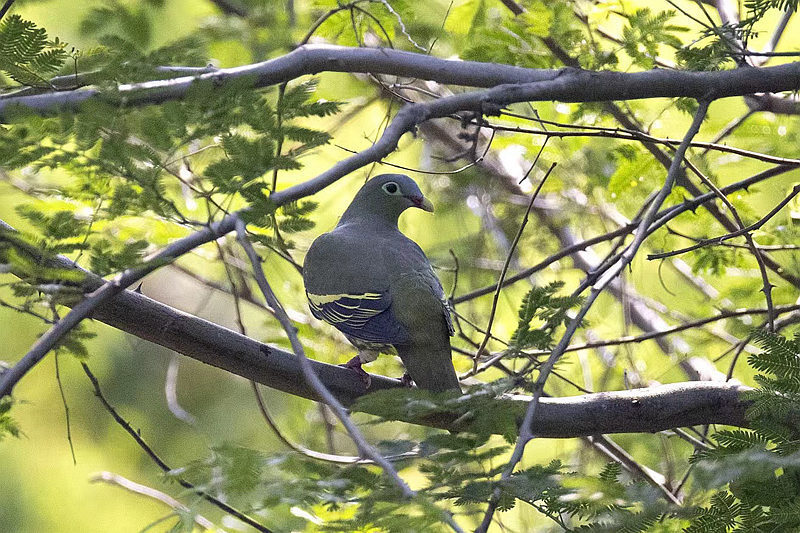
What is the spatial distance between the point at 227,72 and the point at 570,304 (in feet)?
3.92

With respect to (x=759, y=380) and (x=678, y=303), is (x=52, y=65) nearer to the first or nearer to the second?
(x=759, y=380)

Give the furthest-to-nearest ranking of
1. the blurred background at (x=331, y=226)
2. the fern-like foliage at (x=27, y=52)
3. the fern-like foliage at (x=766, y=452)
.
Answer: the blurred background at (x=331, y=226)
the fern-like foliage at (x=27, y=52)
the fern-like foliage at (x=766, y=452)

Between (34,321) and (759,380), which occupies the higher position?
(34,321)

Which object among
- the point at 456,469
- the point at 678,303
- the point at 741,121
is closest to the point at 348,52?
the point at 456,469

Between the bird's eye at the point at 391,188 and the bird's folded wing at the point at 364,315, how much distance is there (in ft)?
2.18

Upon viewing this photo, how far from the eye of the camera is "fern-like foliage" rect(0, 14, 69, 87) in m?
2.28

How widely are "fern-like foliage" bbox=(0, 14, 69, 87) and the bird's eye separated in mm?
1694

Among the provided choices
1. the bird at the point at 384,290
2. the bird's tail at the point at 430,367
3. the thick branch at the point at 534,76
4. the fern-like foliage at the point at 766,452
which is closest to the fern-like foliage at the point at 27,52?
the thick branch at the point at 534,76

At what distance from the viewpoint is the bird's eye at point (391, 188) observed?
3826 millimetres

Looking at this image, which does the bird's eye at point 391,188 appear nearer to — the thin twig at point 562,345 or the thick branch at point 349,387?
the thick branch at point 349,387

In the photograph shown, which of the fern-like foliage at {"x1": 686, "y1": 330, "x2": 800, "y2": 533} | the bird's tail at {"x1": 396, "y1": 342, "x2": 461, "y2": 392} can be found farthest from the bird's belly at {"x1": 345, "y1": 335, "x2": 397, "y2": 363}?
the fern-like foliage at {"x1": 686, "y1": 330, "x2": 800, "y2": 533}

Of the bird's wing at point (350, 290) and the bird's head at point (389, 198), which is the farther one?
the bird's head at point (389, 198)

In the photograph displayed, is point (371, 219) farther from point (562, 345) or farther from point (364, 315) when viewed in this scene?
point (562, 345)

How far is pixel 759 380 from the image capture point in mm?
2455
